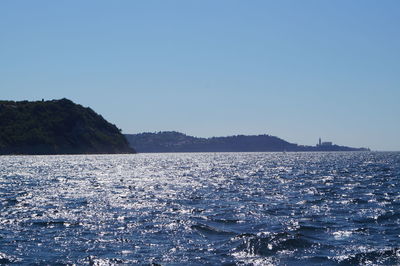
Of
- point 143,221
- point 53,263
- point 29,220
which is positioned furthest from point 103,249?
point 29,220

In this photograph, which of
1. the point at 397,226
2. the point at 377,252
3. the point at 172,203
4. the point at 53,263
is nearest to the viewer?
the point at 53,263

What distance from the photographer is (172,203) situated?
41.3m

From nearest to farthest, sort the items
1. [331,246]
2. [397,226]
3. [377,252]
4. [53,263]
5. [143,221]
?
[53,263] < [377,252] < [331,246] < [397,226] < [143,221]

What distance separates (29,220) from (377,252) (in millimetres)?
21230

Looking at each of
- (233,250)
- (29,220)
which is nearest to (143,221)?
(29,220)

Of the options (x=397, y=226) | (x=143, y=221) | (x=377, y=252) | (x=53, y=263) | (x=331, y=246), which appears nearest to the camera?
(x=53, y=263)

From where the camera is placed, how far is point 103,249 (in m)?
23.0

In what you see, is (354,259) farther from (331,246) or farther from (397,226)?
(397,226)

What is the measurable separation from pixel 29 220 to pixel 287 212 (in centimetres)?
1761

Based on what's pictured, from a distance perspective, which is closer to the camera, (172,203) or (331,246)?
(331,246)

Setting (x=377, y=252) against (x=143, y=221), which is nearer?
(x=377, y=252)

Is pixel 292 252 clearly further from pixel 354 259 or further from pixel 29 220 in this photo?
pixel 29 220

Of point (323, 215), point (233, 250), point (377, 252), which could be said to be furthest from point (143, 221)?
point (377, 252)

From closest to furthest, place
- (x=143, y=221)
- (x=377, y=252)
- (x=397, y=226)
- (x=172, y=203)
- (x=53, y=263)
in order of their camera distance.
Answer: (x=53, y=263) → (x=377, y=252) → (x=397, y=226) → (x=143, y=221) → (x=172, y=203)
